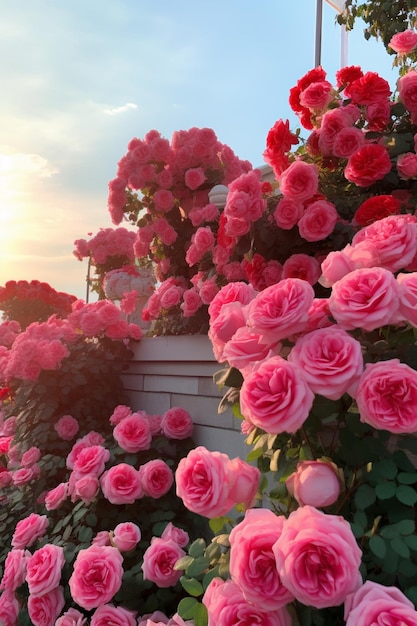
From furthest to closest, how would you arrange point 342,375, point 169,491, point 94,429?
point 94,429 → point 169,491 → point 342,375

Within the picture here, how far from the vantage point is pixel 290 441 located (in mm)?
1541

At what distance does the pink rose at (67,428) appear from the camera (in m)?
3.43

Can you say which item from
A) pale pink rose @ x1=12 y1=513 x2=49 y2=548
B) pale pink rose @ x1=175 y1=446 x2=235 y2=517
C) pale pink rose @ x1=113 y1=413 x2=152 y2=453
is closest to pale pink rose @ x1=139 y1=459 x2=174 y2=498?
pale pink rose @ x1=113 y1=413 x2=152 y2=453

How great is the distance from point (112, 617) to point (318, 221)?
1.77 meters

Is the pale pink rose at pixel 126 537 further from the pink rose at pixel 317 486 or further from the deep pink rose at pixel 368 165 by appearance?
the deep pink rose at pixel 368 165

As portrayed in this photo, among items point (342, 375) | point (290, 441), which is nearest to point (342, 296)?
point (342, 375)

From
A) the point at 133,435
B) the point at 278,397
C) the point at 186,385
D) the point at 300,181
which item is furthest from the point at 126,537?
the point at 300,181

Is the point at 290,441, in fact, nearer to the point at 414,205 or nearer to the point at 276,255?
the point at 276,255

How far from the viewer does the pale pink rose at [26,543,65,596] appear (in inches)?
91.7

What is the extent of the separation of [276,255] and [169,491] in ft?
3.99

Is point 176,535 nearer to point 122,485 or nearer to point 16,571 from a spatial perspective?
point 122,485

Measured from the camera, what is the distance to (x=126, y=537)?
7.60 feet

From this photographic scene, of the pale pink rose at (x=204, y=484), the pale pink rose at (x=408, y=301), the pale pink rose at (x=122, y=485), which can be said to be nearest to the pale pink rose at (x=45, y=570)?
the pale pink rose at (x=122, y=485)

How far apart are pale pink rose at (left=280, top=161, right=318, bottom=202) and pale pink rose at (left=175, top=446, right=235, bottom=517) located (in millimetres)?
1457
